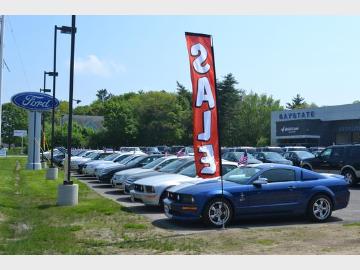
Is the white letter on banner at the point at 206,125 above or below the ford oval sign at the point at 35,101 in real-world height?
below

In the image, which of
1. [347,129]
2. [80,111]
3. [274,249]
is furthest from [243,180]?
[80,111]

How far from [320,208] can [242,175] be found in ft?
A: 6.57

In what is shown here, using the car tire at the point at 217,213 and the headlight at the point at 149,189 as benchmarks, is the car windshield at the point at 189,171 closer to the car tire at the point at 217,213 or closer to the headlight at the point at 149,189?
the headlight at the point at 149,189

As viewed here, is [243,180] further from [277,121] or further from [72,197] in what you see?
[277,121]

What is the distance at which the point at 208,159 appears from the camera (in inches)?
445

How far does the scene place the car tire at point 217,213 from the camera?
11453 millimetres

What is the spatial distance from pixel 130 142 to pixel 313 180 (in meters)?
72.8

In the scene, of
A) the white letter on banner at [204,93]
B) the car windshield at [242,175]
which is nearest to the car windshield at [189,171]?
the car windshield at [242,175]

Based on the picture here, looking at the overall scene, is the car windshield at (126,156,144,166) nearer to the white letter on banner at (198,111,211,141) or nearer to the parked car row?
the parked car row

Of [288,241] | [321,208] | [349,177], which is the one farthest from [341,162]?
[288,241]

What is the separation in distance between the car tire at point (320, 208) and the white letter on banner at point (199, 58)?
408 cm

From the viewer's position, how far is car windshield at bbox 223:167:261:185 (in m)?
12.2

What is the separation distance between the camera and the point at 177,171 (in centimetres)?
1686

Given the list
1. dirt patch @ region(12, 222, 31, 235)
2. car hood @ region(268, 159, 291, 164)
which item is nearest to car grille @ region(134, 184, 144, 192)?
dirt patch @ region(12, 222, 31, 235)
